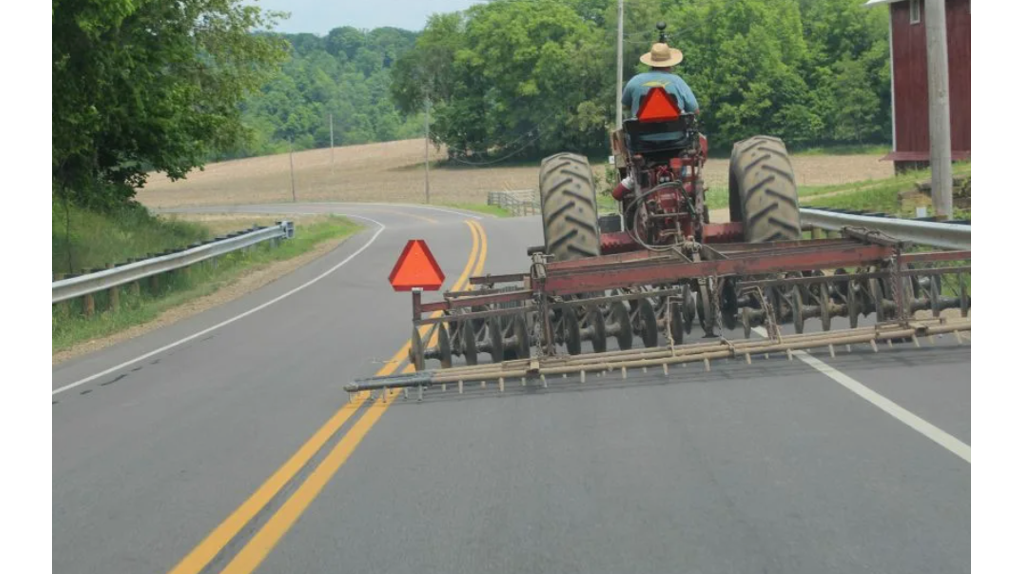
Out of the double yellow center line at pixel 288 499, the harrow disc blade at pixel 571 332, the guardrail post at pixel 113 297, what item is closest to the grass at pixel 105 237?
the guardrail post at pixel 113 297

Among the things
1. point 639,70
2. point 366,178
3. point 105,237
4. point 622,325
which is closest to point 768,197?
point 622,325

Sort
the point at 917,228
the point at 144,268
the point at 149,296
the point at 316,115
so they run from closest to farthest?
the point at 917,228
the point at 144,268
the point at 149,296
the point at 316,115

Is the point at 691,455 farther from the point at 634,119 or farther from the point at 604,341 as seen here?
the point at 634,119

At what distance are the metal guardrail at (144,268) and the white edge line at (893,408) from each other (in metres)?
11.5

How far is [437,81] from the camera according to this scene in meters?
121

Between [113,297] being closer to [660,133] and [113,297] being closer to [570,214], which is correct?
[570,214]

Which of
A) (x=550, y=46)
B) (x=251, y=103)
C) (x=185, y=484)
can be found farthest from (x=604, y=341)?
(x=251, y=103)

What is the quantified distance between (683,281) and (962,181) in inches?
536

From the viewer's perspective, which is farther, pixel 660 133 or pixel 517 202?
pixel 517 202

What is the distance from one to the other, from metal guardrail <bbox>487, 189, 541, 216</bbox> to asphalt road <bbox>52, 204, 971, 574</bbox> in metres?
57.7

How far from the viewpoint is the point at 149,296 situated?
2197 cm

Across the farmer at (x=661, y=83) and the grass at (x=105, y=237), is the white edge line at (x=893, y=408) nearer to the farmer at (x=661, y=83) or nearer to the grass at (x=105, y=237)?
the farmer at (x=661, y=83)

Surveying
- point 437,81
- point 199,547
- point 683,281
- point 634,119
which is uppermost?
point 437,81

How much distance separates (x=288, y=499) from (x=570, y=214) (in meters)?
5.17
